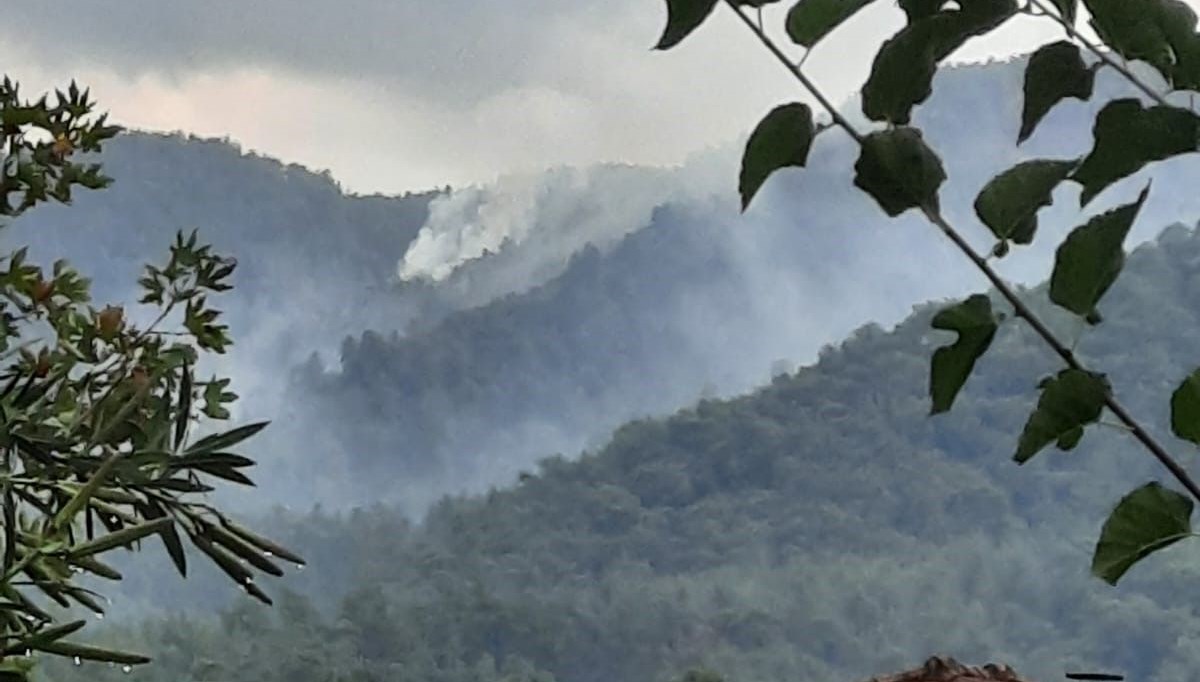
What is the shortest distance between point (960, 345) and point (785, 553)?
113 inches

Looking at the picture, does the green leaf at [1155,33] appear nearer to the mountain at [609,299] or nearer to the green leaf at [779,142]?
the green leaf at [779,142]

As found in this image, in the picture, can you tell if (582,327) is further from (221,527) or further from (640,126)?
(221,527)

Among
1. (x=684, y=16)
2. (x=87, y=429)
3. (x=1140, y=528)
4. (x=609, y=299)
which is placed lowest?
(x=1140, y=528)

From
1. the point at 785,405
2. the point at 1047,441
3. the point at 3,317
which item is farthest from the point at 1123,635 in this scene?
the point at 1047,441

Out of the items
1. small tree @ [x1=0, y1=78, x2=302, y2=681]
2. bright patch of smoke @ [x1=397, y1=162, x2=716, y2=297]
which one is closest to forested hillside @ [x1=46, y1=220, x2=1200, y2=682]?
bright patch of smoke @ [x1=397, y1=162, x2=716, y2=297]

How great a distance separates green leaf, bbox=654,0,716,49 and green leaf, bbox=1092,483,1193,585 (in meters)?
0.10

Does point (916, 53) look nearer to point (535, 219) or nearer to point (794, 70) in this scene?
point (794, 70)

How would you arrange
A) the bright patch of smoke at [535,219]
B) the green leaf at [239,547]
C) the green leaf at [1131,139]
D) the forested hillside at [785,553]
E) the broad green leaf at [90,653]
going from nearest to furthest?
the green leaf at [1131,139] → the broad green leaf at [90,653] → the green leaf at [239,547] → the forested hillside at [785,553] → the bright patch of smoke at [535,219]

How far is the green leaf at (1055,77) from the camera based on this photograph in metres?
0.25

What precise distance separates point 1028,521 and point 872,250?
74cm

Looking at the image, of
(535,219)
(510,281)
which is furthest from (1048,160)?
(510,281)

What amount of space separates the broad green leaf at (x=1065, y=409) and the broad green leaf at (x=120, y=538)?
192mm

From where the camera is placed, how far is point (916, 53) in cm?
24

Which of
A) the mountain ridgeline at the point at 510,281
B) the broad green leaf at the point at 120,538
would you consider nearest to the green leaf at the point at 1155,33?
the broad green leaf at the point at 120,538
